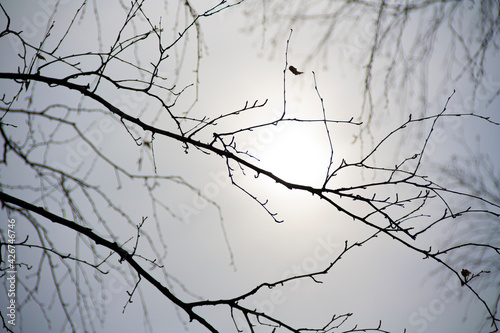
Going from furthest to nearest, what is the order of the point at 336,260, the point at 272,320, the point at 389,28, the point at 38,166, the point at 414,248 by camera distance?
the point at 389,28 < the point at 38,166 < the point at 272,320 < the point at 336,260 < the point at 414,248

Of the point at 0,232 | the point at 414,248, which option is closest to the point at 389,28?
the point at 414,248

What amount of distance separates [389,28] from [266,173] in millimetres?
1460

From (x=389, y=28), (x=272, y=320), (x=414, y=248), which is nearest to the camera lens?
(x=414, y=248)

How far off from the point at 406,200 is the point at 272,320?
75cm

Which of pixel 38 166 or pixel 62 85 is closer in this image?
pixel 62 85

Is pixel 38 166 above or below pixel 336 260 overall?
above

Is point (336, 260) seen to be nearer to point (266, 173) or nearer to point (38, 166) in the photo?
point (266, 173)

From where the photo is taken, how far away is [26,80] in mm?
1642

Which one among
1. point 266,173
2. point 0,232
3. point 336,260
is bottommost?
point 336,260

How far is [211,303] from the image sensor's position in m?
1.64

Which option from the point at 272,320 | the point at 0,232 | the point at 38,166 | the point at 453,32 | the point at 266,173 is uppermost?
the point at 453,32

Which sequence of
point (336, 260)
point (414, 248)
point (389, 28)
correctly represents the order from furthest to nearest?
point (389, 28) < point (336, 260) < point (414, 248)

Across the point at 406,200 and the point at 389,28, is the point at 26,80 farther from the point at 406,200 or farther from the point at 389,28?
the point at 389,28

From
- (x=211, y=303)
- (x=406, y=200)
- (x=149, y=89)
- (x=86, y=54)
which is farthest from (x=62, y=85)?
(x=406, y=200)
